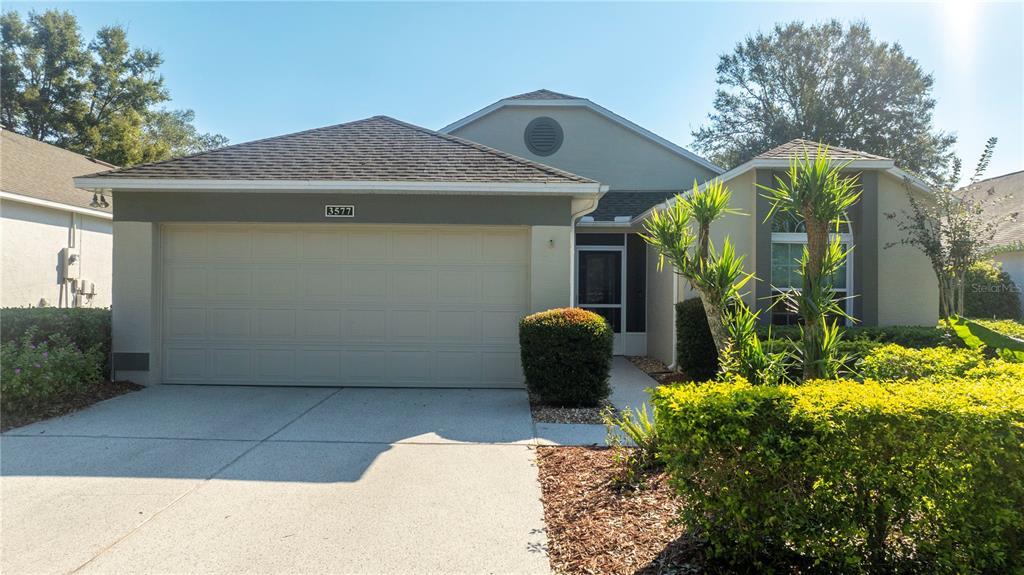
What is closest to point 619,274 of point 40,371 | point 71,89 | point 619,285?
point 619,285

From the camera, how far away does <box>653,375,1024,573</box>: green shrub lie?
116 inches

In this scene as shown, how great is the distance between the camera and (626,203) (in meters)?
13.4

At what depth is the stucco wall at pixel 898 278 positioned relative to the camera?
9820mm

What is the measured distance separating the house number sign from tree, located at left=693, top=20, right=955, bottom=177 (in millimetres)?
24231

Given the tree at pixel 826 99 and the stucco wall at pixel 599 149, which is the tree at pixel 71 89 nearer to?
the stucco wall at pixel 599 149

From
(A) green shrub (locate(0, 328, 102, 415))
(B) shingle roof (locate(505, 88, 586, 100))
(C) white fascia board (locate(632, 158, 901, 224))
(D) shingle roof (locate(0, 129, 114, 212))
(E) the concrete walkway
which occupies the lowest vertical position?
(E) the concrete walkway

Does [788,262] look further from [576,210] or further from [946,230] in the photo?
[576,210]

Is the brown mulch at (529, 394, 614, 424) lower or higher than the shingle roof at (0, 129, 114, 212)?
lower

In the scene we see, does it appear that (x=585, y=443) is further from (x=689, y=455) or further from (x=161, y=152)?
(x=161, y=152)

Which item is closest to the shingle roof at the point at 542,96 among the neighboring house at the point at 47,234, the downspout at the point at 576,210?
the downspout at the point at 576,210

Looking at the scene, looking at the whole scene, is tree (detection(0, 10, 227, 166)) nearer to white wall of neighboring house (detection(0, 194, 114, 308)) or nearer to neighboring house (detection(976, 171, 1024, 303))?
white wall of neighboring house (detection(0, 194, 114, 308))

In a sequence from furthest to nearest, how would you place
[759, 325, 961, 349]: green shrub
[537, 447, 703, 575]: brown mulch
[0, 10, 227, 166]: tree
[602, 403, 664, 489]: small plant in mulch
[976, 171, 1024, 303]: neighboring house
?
[0, 10, 227, 166]: tree, [976, 171, 1024, 303]: neighboring house, [759, 325, 961, 349]: green shrub, [602, 403, 664, 489]: small plant in mulch, [537, 447, 703, 575]: brown mulch

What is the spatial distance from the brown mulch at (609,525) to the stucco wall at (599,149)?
1051cm

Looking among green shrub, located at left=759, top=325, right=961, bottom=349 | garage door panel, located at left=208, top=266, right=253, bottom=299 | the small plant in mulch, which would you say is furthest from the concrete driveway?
green shrub, located at left=759, top=325, right=961, bottom=349
